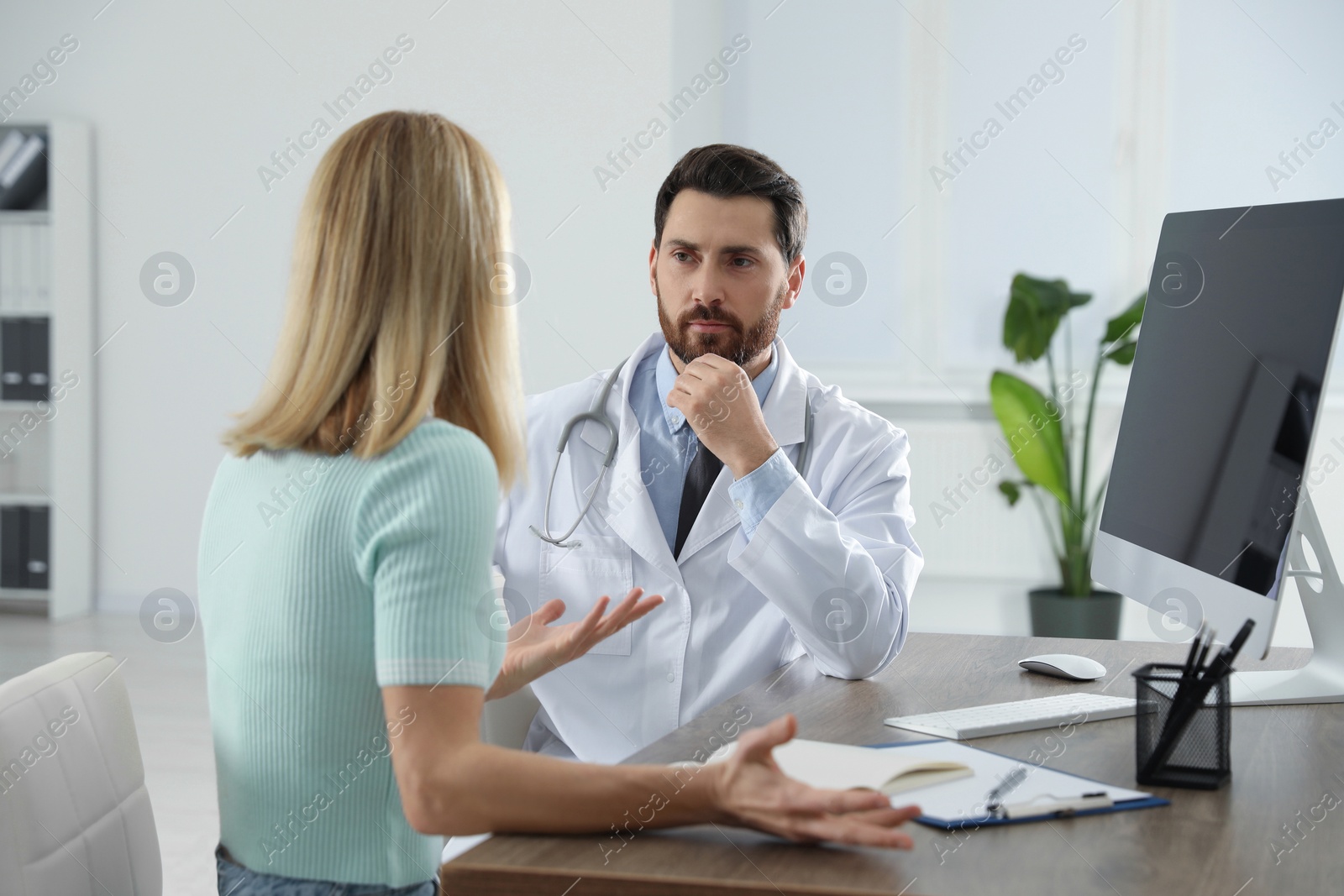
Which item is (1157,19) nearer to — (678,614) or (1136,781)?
(678,614)

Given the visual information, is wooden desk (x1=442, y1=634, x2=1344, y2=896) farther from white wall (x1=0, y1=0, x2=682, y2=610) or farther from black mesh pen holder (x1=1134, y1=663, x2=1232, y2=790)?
white wall (x1=0, y1=0, x2=682, y2=610)

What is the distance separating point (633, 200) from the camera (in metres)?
4.37

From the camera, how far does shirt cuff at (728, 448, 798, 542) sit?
154 cm

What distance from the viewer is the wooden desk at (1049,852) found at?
0.81 metres

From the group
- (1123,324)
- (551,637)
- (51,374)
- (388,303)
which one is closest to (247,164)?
(51,374)

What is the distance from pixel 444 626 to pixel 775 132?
13.7ft

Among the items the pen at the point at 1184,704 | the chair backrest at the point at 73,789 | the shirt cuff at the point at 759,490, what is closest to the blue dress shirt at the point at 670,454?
the shirt cuff at the point at 759,490

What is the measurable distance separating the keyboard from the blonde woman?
0.37 m

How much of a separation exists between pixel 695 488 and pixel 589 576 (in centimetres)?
20

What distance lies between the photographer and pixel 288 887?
0.99 metres

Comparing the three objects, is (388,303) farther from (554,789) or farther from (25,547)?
(25,547)

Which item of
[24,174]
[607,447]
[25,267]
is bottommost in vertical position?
[607,447]

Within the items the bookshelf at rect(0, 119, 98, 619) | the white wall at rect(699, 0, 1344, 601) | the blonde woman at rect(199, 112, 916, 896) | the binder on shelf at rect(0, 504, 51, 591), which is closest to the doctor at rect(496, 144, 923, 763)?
the blonde woman at rect(199, 112, 916, 896)

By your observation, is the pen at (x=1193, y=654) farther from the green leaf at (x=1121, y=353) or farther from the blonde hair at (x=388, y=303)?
the green leaf at (x=1121, y=353)
